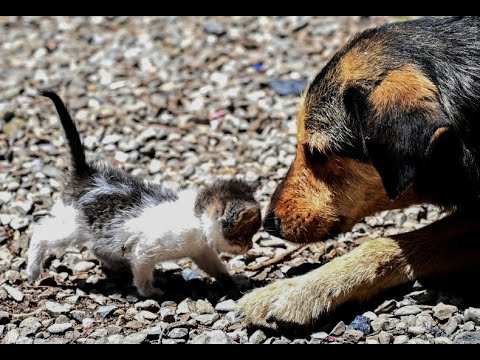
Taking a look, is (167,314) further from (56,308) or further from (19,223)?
(19,223)

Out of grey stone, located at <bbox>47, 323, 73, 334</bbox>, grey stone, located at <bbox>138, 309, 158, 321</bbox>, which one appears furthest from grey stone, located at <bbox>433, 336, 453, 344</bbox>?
grey stone, located at <bbox>47, 323, 73, 334</bbox>

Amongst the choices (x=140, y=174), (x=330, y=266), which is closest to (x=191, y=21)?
(x=140, y=174)

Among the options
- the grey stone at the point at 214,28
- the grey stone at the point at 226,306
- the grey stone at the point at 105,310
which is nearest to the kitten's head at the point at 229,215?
the grey stone at the point at 226,306

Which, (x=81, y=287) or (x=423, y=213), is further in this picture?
(x=423, y=213)

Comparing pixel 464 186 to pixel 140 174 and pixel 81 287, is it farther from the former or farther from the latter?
pixel 140 174

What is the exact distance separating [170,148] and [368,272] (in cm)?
279

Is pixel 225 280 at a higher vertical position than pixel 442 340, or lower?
higher

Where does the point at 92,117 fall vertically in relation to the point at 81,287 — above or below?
above

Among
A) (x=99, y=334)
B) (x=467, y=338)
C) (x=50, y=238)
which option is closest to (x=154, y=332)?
(x=99, y=334)

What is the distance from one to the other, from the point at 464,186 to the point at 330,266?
998 millimetres

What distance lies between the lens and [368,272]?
5.23 meters

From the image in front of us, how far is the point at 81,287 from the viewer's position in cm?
564

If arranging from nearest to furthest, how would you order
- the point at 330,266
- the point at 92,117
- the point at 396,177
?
the point at 396,177, the point at 330,266, the point at 92,117

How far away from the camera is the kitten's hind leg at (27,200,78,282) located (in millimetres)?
5582
